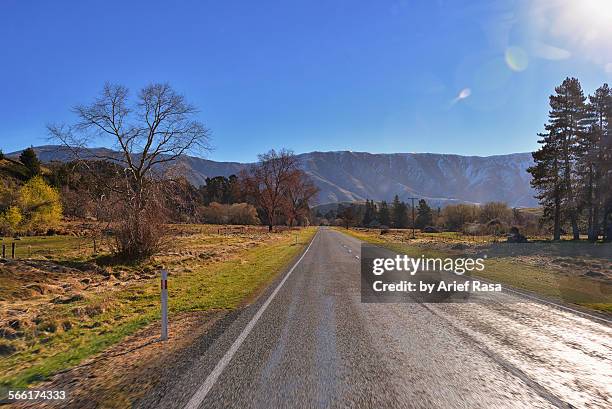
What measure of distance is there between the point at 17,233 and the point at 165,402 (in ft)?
181

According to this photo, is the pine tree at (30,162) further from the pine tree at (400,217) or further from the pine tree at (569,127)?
the pine tree at (400,217)

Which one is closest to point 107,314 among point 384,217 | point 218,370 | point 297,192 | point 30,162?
point 218,370

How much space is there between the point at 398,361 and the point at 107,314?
6.94m

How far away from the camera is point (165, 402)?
4.06 meters

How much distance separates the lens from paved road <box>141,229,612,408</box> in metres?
4.11

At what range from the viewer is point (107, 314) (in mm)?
8992

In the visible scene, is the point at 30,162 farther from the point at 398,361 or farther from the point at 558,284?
the point at 398,361

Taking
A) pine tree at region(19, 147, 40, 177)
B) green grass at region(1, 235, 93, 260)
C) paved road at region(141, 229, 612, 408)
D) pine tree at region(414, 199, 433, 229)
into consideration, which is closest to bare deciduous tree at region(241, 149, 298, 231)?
green grass at region(1, 235, 93, 260)

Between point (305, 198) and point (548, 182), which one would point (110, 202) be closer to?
point (548, 182)

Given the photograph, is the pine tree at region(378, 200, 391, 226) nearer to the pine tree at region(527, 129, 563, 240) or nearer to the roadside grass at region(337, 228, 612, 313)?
the pine tree at region(527, 129, 563, 240)

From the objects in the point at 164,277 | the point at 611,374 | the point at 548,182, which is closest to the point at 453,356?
the point at 611,374

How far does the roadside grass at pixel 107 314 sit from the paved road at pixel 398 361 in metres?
1.95

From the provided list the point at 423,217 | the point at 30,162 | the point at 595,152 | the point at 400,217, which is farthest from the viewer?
the point at 400,217

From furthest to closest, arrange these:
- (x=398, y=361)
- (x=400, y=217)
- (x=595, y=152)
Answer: (x=400, y=217) < (x=595, y=152) < (x=398, y=361)
